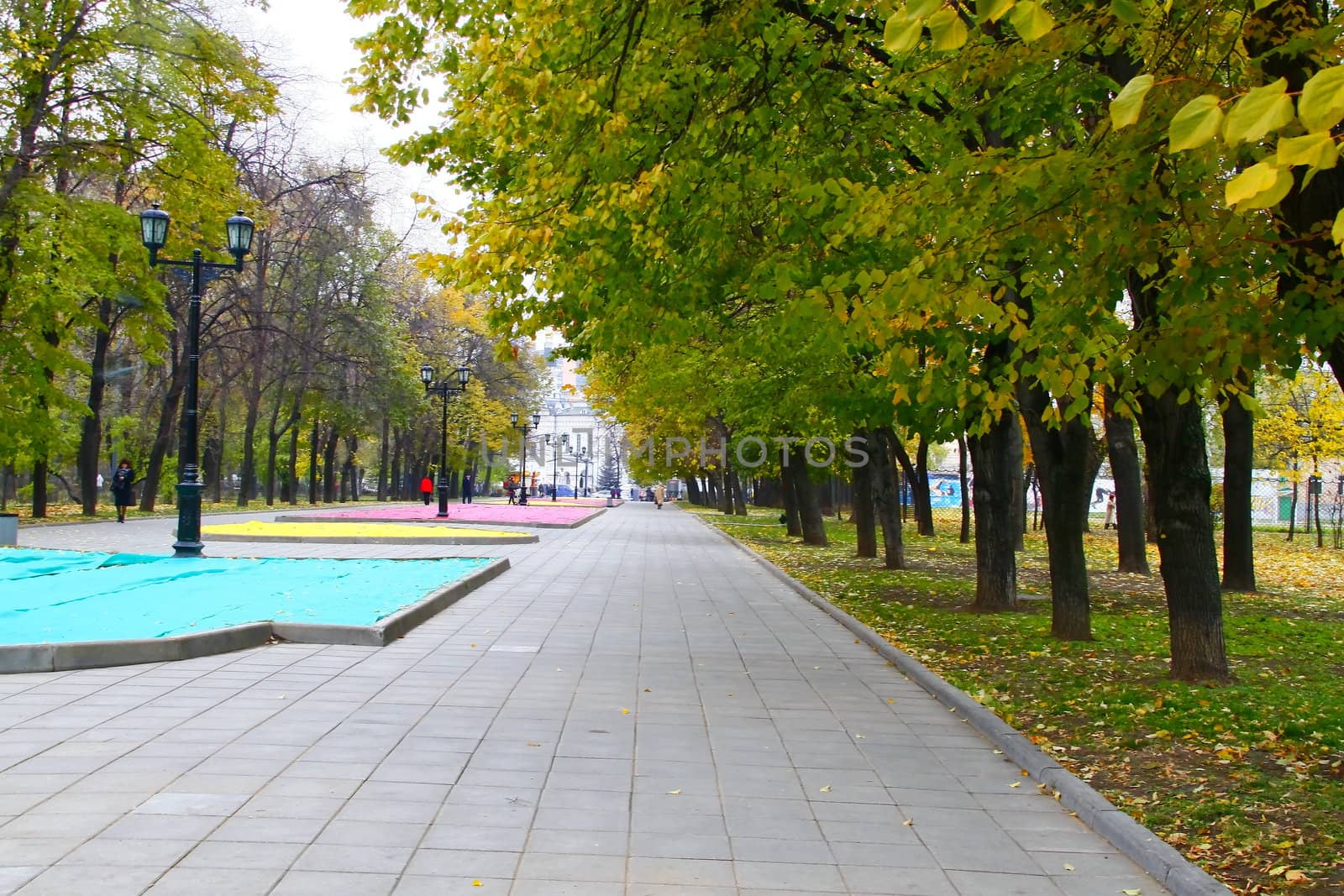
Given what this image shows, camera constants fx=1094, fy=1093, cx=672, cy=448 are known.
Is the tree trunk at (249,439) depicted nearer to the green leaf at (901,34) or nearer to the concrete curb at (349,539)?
the concrete curb at (349,539)

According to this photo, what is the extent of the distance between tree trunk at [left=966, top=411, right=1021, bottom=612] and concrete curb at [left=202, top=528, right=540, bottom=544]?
42.3 ft

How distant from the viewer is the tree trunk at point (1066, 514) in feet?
36.2

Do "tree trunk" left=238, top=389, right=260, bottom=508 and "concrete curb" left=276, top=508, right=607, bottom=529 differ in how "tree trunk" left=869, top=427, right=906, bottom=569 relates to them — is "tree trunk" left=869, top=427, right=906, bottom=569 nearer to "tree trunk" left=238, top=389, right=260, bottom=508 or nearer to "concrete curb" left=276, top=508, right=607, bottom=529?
"concrete curb" left=276, top=508, right=607, bottom=529

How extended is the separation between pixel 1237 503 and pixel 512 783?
573 inches

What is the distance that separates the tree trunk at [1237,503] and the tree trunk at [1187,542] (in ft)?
28.4

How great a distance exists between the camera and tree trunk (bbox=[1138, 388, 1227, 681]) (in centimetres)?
845

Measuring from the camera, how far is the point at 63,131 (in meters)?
24.7

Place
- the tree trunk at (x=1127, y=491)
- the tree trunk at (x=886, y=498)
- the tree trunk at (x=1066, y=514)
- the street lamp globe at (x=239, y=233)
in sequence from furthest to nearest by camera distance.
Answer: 1. the tree trunk at (x=886, y=498)
2. the tree trunk at (x=1127, y=491)
3. the street lamp globe at (x=239, y=233)
4. the tree trunk at (x=1066, y=514)

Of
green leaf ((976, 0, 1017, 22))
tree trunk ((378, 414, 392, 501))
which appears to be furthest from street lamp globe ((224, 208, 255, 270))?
tree trunk ((378, 414, 392, 501))

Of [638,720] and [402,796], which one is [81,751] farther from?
[638,720]

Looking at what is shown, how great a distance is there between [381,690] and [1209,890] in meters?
5.41

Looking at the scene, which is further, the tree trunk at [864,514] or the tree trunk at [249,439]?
the tree trunk at [249,439]

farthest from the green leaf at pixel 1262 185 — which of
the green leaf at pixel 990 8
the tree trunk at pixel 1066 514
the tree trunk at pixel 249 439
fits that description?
the tree trunk at pixel 249 439

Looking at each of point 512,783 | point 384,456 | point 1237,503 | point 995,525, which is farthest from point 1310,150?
point 384,456
